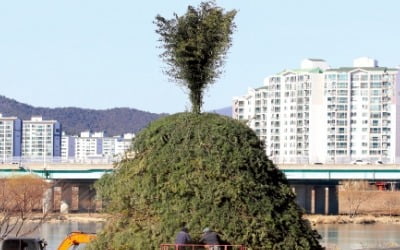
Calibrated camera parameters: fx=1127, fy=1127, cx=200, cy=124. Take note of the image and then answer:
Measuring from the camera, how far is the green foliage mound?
1795cm

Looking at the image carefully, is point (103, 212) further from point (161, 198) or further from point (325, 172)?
point (325, 172)

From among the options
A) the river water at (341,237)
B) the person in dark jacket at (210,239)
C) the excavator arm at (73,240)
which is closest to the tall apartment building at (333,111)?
the river water at (341,237)

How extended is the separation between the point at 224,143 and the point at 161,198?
138 centimetres

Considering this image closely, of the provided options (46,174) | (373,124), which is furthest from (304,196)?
(373,124)

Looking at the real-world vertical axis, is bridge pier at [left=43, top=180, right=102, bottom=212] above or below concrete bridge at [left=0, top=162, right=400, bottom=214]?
below

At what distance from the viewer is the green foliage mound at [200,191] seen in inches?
707

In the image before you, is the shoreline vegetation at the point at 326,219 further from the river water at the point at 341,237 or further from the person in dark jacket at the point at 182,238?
the person in dark jacket at the point at 182,238

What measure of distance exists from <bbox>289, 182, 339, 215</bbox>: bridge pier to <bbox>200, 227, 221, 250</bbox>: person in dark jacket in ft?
311

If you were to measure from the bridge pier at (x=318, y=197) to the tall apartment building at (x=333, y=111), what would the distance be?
191 ft

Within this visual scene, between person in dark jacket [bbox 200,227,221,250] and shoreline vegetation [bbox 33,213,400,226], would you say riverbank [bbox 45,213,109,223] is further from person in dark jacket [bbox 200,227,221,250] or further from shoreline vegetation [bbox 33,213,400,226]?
person in dark jacket [bbox 200,227,221,250]

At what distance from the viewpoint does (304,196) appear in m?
114

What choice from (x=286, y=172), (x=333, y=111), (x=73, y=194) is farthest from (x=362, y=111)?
(x=286, y=172)


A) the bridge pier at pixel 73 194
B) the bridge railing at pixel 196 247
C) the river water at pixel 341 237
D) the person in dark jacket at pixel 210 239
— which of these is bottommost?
the river water at pixel 341 237


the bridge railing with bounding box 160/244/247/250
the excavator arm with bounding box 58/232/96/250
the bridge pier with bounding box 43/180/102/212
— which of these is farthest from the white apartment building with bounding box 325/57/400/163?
the bridge railing with bounding box 160/244/247/250
